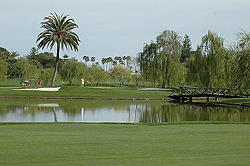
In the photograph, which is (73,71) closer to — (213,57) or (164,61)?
(164,61)

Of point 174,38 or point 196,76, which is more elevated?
point 174,38

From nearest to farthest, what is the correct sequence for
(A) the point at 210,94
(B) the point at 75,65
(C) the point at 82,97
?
(A) the point at 210,94
(C) the point at 82,97
(B) the point at 75,65

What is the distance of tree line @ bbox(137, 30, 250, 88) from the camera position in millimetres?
31908

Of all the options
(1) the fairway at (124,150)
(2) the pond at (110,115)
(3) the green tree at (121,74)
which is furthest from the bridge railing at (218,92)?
(3) the green tree at (121,74)

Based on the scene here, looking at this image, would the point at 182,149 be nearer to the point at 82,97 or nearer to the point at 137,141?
the point at 137,141

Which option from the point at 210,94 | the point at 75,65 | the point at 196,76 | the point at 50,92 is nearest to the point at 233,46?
the point at 210,94

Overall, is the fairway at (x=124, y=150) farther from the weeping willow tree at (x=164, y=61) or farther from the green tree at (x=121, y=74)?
the green tree at (x=121, y=74)

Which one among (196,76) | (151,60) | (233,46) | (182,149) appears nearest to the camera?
(182,149)

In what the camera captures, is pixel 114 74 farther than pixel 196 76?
Yes

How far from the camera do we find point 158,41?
170 ft

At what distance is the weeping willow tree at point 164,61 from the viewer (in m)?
49.4

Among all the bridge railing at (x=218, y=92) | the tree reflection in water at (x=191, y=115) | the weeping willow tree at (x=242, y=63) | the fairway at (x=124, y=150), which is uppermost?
the weeping willow tree at (x=242, y=63)

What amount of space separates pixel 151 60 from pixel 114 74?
28.4 metres

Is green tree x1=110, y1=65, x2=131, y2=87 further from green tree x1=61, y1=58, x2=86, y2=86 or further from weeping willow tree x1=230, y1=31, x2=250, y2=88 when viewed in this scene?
weeping willow tree x1=230, y1=31, x2=250, y2=88
